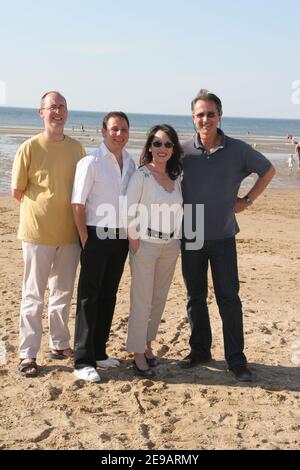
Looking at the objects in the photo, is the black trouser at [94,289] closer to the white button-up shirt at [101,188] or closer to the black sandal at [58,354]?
the white button-up shirt at [101,188]

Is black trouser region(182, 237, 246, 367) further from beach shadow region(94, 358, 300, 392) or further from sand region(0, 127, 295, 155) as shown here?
sand region(0, 127, 295, 155)

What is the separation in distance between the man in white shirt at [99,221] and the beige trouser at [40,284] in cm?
29

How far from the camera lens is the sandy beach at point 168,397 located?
12.3 feet

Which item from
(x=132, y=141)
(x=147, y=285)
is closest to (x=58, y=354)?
(x=147, y=285)

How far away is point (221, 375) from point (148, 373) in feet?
1.98

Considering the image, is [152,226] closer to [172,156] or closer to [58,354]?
[172,156]

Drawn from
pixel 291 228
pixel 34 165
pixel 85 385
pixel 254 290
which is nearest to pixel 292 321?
pixel 254 290


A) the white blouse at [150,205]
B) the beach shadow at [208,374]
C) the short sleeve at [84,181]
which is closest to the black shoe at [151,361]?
the beach shadow at [208,374]

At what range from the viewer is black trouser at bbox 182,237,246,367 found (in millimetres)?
4719

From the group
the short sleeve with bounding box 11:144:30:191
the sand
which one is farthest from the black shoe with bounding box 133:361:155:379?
the sand

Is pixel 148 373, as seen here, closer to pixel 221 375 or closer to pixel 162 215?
pixel 221 375

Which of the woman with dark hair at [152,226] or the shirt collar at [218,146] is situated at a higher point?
the shirt collar at [218,146]

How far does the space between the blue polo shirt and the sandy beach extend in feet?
4.00

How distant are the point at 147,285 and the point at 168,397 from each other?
857 mm
